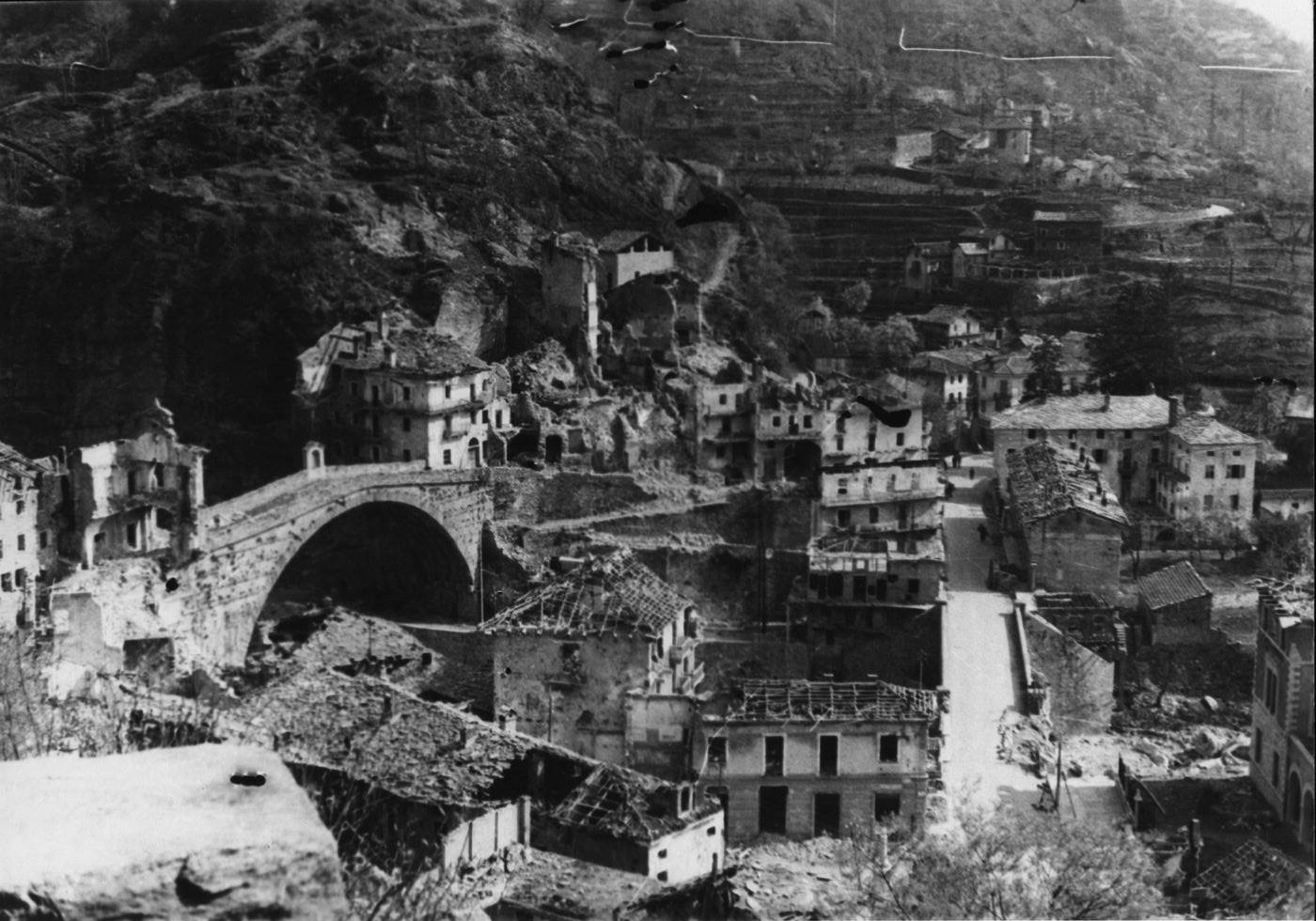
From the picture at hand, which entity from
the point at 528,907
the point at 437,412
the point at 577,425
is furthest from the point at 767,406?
the point at 528,907

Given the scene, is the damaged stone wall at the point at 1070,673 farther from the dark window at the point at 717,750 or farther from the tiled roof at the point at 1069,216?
the tiled roof at the point at 1069,216

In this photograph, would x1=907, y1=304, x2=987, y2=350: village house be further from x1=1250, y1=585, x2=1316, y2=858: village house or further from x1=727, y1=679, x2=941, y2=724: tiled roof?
x1=1250, y1=585, x2=1316, y2=858: village house

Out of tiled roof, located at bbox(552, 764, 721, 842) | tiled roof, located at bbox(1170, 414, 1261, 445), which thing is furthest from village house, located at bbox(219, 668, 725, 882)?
tiled roof, located at bbox(1170, 414, 1261, 445)

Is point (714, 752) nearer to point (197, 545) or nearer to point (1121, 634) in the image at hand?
point (1121, 634)

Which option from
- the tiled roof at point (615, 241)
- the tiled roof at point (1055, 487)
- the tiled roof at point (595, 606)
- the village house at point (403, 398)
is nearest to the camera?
the tiled roof at point (595, 606)

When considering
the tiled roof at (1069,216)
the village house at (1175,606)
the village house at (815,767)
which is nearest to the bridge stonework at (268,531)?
the village house at (815,767)

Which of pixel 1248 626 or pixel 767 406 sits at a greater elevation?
pixel 767 406
